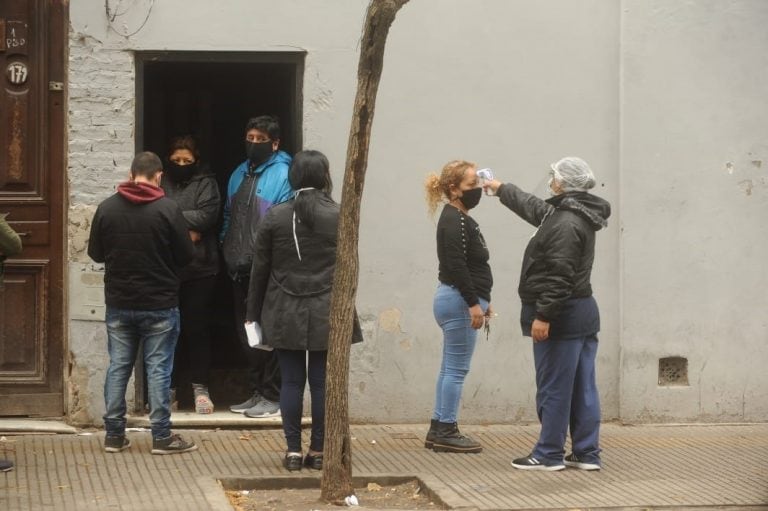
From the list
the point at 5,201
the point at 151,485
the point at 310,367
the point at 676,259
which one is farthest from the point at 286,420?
the point at 676,259

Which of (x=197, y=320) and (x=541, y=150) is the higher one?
(x=541, y=150)

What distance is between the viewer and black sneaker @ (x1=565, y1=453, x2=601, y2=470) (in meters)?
8.41

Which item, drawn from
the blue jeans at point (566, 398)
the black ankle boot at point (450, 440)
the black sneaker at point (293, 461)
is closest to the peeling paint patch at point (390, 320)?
the black ankle boot at point (450, 440)

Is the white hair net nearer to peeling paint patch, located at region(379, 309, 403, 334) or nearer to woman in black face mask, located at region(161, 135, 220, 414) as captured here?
peeling paint patch, located at region(379, 309, 403, 334)

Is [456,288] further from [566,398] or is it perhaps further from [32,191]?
[32,191]

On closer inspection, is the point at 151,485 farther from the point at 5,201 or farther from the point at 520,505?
the point at 5,201

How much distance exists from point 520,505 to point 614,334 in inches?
113

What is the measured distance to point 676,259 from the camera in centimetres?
1003

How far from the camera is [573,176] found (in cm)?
829

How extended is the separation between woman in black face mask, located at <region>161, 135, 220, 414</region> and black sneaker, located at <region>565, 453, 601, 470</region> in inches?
105

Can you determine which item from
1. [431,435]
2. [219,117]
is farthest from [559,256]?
[219,117]

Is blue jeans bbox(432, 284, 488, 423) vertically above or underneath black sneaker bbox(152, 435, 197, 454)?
above

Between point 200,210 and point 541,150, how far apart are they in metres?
2.41

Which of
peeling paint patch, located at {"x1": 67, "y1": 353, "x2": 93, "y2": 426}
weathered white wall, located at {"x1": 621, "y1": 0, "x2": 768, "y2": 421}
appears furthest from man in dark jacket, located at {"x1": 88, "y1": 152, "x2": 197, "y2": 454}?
weathered white wall, located at {"x1": 621, "y1": 0, "x2": 768, "y2": 421}
